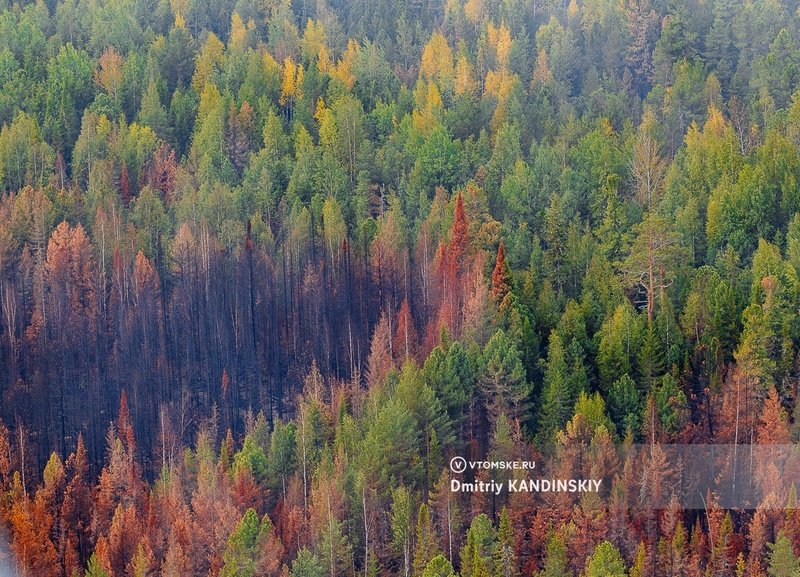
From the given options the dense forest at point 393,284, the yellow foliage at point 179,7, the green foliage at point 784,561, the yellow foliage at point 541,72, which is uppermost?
the yellow foliage at point 179,7

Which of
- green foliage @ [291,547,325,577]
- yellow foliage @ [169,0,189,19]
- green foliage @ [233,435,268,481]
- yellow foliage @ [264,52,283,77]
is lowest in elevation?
green foliage @ [291,547,325,577]

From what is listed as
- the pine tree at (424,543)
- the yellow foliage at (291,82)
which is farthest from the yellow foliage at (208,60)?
the pine tree at (424,543)

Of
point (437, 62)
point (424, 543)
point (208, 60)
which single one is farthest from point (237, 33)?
point (424, 543)

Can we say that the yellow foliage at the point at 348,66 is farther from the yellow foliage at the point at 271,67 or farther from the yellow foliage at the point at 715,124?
the yellow foliage at the point at 715,124

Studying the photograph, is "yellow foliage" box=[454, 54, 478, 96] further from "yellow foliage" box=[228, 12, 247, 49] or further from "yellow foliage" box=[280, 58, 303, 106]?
"yellow foliage" box=[228, 12, 247, 49]

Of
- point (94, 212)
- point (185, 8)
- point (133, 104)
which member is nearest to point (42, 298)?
point (94, 212)

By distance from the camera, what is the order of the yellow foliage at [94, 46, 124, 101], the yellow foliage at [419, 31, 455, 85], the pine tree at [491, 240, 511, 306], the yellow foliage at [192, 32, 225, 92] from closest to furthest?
the pine tree at [491, 240, 511, 306] < the yellow foliage at [94, 46, 124, 101] < the yellow foliage at [419, 31, 455, 85] < the yellow foliage at [192, 32, 225, 92]

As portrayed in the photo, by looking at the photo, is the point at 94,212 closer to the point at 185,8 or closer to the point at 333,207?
the point at 333,207

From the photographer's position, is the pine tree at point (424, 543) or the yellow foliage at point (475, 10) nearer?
the pine tree at point (424, 543)

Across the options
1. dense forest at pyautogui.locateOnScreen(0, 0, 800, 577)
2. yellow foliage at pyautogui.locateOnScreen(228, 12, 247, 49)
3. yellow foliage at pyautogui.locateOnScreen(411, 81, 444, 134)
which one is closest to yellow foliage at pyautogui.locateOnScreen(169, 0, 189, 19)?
dense forest at pyautogui.locateOnScreen(0, 0, 800, 577)

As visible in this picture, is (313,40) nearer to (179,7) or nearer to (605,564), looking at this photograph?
(179,7)
